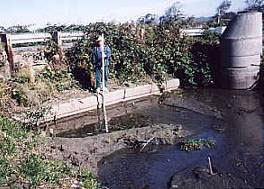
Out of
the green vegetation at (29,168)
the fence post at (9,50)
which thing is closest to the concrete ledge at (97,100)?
the fence post at (9,50)

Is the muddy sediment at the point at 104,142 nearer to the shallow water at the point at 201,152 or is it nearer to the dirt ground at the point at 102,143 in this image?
the dirt ground at the point at 102,143

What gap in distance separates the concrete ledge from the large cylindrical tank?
2.23m

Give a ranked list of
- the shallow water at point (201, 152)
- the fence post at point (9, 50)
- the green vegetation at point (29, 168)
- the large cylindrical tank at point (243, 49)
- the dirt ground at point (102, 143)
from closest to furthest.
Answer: the green vegetation at point (29, 168) < the shallow water at point (201, 152) < the dirt ground at point (102, 143) < the fence post at point (9, 50) < the large cylindrical tank at point (243, 49)

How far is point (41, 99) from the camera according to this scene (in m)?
11.9

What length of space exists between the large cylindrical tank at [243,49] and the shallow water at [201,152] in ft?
6.01

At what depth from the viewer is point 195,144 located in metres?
8.84

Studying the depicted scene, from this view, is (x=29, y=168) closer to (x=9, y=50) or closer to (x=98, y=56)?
(x=98, y=56)

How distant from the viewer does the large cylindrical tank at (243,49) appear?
46.0 feet

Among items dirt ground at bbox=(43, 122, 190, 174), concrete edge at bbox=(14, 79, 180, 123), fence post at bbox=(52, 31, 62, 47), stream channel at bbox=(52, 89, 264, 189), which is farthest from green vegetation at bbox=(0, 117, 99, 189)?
fence post at bbox=(52, 31, 62, 47)

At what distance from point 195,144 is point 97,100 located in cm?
460

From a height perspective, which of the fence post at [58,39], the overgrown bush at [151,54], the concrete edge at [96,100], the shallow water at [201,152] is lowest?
the shallow water at [201,152]

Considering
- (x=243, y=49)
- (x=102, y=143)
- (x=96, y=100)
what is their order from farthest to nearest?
(x=243, y=49)
(x=96, y=100)
(x=102, y=143)

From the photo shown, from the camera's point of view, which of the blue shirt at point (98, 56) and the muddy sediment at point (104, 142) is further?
the blue shirt at point (98, 56)

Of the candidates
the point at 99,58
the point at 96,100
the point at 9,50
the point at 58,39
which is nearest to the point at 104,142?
the point at 96,100
